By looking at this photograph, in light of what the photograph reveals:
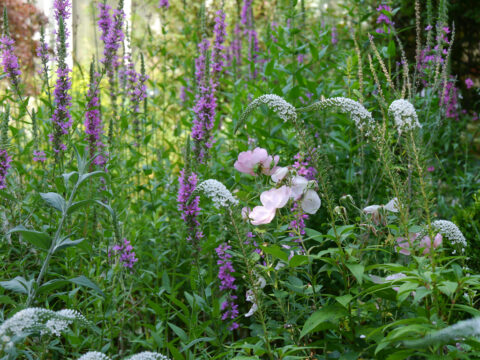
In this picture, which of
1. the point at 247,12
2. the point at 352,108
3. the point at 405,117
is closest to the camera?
the point at 405,117

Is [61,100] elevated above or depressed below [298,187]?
above

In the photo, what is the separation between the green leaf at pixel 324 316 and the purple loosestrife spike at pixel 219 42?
6.25 ft

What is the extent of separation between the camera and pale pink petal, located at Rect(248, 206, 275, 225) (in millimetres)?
1635

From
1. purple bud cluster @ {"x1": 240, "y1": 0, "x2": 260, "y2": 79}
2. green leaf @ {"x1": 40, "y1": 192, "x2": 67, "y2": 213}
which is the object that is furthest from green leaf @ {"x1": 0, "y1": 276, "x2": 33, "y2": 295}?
purple bud cluster @ {"x1": 240, "y1": 0, "x2": 260, "y2": 79}

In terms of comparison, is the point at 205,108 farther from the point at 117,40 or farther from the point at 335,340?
the point at 335,340

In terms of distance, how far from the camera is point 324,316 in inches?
55.3

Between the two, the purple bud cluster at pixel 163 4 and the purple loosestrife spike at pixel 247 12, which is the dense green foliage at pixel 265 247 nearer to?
the purple loosestrife spike at pixel 247 12

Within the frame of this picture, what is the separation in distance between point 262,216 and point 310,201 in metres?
0.18

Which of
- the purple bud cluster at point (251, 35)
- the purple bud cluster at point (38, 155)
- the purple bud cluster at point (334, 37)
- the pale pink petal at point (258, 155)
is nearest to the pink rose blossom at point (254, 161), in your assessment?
the pale pink petal at point (258, 155)

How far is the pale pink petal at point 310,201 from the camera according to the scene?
5.59 feet

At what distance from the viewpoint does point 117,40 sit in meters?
2.70

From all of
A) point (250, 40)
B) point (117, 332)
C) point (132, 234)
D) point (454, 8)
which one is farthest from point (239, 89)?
point (454, 8)

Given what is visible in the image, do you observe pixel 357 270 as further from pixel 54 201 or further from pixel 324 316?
pixel 54 201

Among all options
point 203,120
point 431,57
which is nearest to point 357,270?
point 203,120
